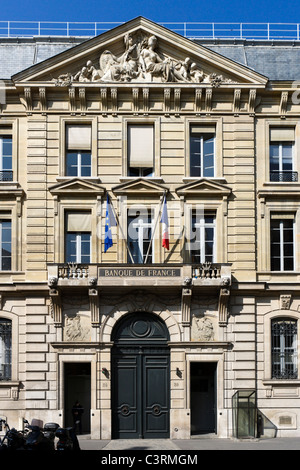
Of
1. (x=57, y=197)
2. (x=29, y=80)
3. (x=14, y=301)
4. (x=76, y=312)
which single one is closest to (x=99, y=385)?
(x=76, y=312)

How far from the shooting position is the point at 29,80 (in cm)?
2911

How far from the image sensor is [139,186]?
29094mm

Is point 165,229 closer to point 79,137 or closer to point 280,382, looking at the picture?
point 79,137

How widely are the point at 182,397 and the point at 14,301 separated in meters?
7.54

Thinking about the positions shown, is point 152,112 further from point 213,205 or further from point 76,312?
point 76,312

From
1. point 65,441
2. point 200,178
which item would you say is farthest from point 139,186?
point 65,441

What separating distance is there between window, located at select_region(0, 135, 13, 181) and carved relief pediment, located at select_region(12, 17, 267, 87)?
2550mm

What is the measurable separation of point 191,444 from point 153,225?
8470 mm

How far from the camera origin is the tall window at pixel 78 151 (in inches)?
1166

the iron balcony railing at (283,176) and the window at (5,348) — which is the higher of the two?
the iron balcony railing at (283,176)

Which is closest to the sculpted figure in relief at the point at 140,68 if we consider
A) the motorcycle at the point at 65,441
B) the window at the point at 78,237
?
the window at the point at 78,237

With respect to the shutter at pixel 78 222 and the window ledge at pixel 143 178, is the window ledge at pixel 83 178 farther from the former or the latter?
the shutter at pixel 78 222

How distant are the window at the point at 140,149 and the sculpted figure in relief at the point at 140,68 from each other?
1991 mm
